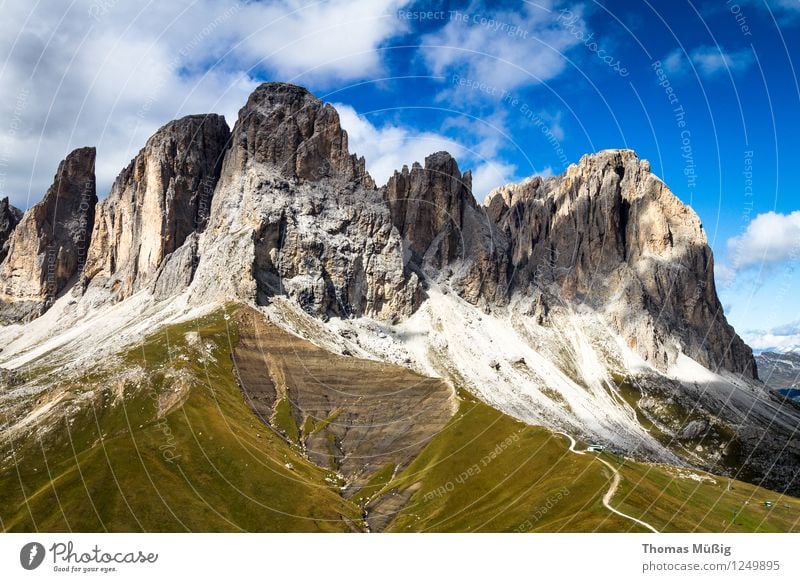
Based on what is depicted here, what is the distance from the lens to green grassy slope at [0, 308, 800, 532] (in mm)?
92312

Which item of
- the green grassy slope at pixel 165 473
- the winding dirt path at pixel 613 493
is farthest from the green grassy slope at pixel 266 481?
the winding dirt path at pixel 613 493

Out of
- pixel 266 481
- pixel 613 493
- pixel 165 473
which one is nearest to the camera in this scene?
pixel 613 493

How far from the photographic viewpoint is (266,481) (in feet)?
387

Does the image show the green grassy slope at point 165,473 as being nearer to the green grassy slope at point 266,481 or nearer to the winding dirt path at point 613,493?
the green grassy slope at point 266,481

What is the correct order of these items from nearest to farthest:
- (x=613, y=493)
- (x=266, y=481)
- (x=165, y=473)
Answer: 1. (x=613, y=493)
2. (x=165, y=473)
3. (x=266, y=481)

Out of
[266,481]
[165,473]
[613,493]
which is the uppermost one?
[165,473]

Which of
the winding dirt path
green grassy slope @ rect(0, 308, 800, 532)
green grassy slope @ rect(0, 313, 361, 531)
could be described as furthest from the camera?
green grassy slope @ rect(0, 313, 361, 531)

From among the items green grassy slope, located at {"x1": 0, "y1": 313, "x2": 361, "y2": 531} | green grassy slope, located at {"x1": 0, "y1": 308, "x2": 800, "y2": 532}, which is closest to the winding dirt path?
green grassy slope, located at {"x1": 0, "y1": 308, "x2": 800, "y2": 532}

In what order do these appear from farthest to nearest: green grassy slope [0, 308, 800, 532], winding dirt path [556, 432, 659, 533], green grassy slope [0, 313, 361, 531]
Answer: green grassy slope [0, 313, 361, 531] < green grassy slope [0, 308, 800, 532] < winding dirt path [556, 432, 659, 533]

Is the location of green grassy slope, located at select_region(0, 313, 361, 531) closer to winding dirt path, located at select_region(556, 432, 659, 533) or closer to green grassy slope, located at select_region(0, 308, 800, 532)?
green grassy slope, located at select_region(0, 308, 800, 532)

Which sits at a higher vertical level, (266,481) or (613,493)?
(266,481)

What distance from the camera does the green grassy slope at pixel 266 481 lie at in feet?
303

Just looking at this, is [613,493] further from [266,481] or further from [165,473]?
[165,473]

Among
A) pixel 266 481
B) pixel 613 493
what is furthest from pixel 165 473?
pixel 613 493
